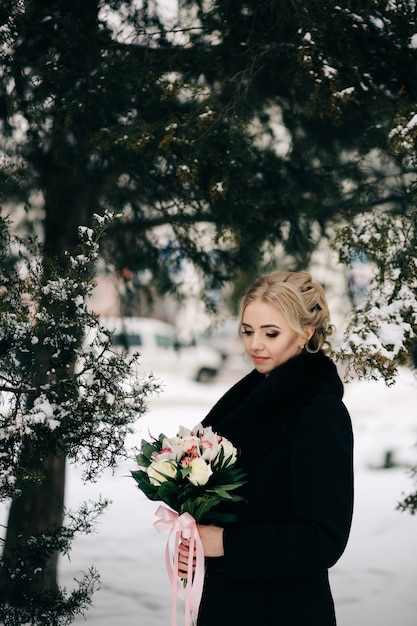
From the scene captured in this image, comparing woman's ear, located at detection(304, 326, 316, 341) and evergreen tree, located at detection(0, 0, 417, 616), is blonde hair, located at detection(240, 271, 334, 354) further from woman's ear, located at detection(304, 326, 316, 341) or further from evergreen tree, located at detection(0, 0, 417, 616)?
evergreen tree, located at detection(0, 0, 417, 616)

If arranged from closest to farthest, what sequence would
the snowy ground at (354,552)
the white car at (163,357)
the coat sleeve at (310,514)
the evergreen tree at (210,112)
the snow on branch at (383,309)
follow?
the coat sleeve at (310,514) → the snow on branch at (383,309) → the evergreen tree at (210,112) → the snowy ground at (354,552) → the white car at (163,357)

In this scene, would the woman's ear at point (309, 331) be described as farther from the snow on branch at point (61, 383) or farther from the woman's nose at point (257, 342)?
the snow on branch at point (61, 383)

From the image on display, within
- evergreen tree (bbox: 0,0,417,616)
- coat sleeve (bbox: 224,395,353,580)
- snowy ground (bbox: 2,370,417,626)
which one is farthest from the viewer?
snowy ground (bbox: 2,370,417,626)

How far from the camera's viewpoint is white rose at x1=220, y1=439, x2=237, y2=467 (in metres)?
2.19

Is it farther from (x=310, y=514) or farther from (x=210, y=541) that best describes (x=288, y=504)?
(x=210, y=541)

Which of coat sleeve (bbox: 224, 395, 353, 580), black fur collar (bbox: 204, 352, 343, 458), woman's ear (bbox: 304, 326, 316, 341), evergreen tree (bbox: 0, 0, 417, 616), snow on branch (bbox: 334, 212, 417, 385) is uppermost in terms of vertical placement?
evergreen tree (bbox: 0, 0, 417, 616)

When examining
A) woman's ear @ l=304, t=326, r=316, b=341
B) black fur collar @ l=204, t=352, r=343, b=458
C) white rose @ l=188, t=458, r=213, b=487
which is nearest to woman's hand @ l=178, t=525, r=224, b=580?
white rose @ l=188, t=458, r=213, b=487

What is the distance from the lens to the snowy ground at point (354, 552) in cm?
541

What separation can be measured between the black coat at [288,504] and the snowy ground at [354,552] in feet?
1.44

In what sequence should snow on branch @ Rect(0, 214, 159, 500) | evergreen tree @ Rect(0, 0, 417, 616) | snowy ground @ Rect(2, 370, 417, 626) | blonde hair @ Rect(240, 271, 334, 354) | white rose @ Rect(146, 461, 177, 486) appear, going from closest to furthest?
white rose @ Rect(146, 461, 177, 486) < blonde hair @ Rect(240, 271, 334, 354) < snow on branch @ Rect(0, 214, 159, 500) < evergreen tree @ Rect(0, 0, 417, 616) < snowy ground @ Rect(2, 370, 417, 626)

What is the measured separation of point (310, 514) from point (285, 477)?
0.19 meters

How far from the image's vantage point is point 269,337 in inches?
95.3

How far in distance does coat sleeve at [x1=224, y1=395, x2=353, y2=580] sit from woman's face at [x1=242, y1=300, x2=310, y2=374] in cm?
29

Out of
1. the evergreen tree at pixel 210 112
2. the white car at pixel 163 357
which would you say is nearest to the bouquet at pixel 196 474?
the evergreen tree at pixel 210 112
